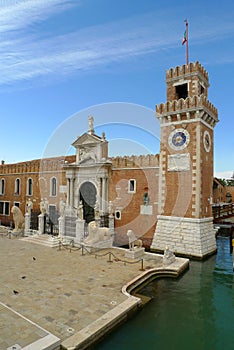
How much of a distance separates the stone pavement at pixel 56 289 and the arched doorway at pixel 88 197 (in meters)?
6.67

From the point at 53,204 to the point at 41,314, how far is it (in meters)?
16.7

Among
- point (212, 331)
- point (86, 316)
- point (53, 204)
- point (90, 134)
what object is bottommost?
point (212, 331)

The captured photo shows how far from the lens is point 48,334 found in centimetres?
559

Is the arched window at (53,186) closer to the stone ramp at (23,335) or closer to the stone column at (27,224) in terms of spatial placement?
the stone column at (27,224)

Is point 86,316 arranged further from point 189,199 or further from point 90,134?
point 90,134

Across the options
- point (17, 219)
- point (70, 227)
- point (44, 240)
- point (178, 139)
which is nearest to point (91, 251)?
point (70, 227)

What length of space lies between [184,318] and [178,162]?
32.2 ft

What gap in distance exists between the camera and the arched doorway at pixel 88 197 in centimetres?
2022

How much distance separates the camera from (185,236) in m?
14.6

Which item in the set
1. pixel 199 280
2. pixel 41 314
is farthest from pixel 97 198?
pixel 41 314

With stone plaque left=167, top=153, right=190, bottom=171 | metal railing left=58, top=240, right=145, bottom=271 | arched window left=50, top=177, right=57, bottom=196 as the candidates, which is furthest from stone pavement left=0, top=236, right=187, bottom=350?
arched window left=50, top=177, right=57, bottom=196

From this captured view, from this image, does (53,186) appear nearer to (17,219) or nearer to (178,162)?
(17,219)

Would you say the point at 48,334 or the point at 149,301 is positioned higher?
the point at 48,334

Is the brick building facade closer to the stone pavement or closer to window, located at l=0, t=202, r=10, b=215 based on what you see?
the stone pavement
